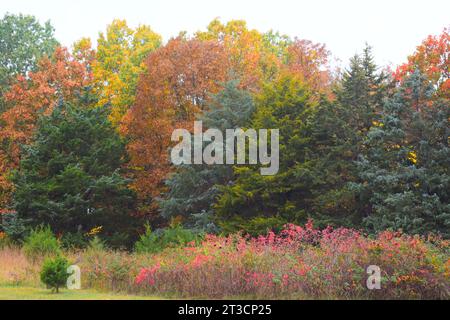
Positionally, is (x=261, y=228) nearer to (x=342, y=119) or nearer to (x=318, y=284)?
(x=342, y=119)

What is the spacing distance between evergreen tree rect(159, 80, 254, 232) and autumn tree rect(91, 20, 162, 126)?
872 centimetres

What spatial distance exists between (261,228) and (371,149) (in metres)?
5.27

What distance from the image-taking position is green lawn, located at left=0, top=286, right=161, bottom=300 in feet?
45.6

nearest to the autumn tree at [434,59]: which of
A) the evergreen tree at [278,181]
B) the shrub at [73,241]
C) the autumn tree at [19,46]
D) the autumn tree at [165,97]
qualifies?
the evergreen tree at [278,181]

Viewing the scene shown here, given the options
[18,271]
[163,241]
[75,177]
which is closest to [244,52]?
[75,177]

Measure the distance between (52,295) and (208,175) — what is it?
1482 cm

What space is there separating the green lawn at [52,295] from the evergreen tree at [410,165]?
36.0 feet

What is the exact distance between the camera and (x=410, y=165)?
930 inches

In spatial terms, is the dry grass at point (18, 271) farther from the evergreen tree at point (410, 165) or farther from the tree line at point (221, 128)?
the evergreen tree at point (410, 165)

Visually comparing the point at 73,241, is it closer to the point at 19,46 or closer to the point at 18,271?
the point at 18,271

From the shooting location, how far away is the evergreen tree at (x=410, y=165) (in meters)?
22.1
